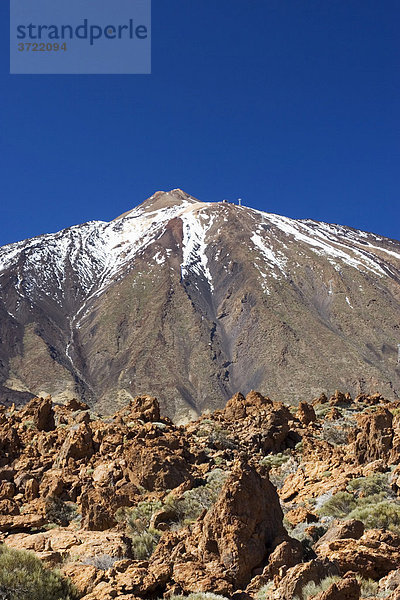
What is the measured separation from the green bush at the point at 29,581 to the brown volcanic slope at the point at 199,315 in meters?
94.4

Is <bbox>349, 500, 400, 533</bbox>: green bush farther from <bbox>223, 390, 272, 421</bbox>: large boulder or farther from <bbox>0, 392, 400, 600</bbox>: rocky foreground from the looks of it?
<bbox>223, 390, 272, 421</bbox>: large boulder

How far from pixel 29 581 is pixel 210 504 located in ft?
25.4

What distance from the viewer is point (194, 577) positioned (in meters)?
8.28

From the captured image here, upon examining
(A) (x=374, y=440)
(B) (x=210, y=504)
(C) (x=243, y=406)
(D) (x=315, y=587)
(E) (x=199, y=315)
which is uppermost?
(E) (x=199, y=315)

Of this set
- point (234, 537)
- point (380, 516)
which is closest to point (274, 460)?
point (380, 516)

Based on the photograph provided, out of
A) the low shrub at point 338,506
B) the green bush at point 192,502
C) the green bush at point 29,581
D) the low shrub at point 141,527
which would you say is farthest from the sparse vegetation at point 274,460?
the green bush at point 29,581

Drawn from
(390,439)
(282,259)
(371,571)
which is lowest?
(371,571)

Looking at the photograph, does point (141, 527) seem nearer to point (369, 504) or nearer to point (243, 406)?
point (369, 504)

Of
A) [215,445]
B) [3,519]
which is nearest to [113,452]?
[215,445]

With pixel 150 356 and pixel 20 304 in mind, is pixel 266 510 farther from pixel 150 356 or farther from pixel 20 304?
pixel 20 304

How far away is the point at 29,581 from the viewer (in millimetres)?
7355

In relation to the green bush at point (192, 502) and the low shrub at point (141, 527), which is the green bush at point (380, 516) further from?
the low shrub at point (141, 527)

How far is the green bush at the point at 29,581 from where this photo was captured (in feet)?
23.5

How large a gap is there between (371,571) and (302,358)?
107339 millimetres
